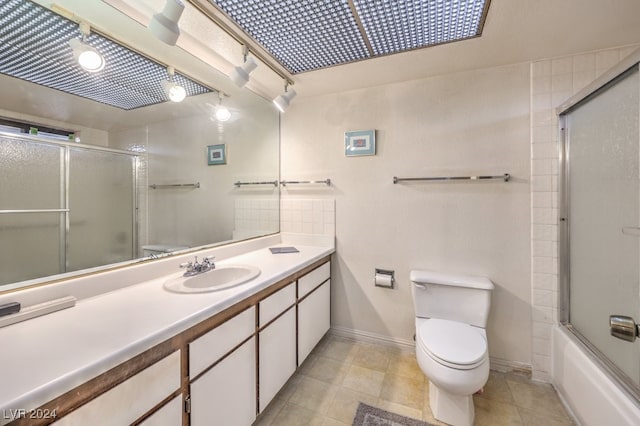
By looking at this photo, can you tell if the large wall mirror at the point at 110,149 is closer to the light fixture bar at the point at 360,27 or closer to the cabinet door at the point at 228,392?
the cabinet door at the point at 228,392

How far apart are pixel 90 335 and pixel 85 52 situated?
52.6 inches

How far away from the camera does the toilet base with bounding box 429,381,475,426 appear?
1.42 m

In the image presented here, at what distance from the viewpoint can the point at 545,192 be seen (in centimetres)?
175

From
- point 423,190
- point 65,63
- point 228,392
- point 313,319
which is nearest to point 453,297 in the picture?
point 423,190

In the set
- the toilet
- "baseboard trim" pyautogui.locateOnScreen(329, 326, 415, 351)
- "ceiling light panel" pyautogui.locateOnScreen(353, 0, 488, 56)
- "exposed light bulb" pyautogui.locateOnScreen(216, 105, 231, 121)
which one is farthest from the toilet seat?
"exposed light bulb" pyautogui.locateOnScreen(216, 105, 231, 121)

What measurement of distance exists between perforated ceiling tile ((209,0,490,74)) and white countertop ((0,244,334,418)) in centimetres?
137

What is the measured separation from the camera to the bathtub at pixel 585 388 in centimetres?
112

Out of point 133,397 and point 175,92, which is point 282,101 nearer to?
point 175,92

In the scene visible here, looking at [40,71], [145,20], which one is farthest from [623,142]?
[40,71]

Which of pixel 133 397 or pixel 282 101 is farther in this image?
pixel 282 101

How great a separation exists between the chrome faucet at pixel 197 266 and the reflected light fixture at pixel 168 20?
1.14 m

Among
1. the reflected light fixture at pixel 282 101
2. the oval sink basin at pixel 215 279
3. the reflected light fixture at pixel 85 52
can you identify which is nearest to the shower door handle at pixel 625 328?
the oval sink basin at pixel 215 279

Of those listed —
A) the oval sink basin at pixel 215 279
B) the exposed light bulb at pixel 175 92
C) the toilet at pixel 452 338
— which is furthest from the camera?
the exposed light bulb at pixel 175 92

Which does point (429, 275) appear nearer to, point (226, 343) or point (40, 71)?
point (226, 343)
